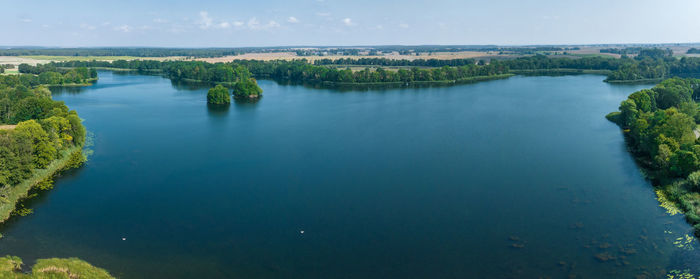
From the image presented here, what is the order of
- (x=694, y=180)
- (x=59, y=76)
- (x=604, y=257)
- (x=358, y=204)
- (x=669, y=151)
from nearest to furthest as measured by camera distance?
(x=604, y=257) < (x=694, y=180) < (x=358, y=204) < (x=669, y=151) < (x=59, y=76)

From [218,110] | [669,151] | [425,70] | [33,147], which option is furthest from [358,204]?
[425,70]

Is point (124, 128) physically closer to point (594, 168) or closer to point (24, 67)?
point (594, 168)

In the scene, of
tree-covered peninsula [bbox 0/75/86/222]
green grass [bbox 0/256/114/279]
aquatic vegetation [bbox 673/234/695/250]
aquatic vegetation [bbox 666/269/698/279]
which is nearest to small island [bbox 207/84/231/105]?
tree-covered peninsula [bbox 0/75/86/222]

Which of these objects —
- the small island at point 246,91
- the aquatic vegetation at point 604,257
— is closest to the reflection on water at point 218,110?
the small island at point 246,91

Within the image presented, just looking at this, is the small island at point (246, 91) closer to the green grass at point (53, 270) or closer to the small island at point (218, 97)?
the small island at point (218, 97)

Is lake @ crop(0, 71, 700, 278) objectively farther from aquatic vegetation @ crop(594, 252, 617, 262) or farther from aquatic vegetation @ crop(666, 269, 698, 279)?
aquatic vegetation @ crop(666, 269, 698, 279)

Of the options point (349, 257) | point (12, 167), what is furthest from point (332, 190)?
point (12, 167)

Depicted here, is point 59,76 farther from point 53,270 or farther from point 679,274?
point 679,274
